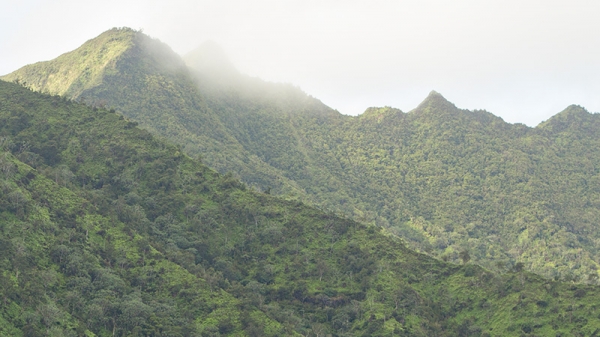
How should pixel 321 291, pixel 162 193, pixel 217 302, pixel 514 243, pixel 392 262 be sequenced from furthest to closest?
pixel 514 243, pixel 162 193, pixel 392 262, pixel 321 291, pixel 217 302

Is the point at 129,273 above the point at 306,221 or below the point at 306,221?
below

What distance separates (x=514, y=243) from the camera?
193 metres

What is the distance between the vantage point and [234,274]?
11494 centimetres

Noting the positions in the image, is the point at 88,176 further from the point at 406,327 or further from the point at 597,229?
the point at 597,229

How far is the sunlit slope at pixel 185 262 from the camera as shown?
88.2m

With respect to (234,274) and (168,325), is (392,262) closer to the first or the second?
(234,274)

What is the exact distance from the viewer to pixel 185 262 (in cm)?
10856

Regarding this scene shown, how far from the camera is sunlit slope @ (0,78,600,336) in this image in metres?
88.2

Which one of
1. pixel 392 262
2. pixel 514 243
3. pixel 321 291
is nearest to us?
pixel 321 291

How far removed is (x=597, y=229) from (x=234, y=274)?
12695 centimetres

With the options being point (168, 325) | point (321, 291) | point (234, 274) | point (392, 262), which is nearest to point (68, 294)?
point (168, 325)

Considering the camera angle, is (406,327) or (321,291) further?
(321,291)

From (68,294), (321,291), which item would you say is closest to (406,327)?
(321,291)

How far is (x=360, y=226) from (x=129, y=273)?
47867 mm
